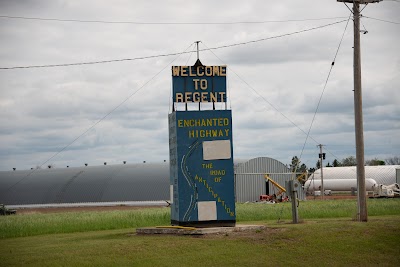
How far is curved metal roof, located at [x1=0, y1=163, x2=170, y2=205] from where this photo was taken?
76.1 m

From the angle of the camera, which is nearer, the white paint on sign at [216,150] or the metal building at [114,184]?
the white paint on sign at [216,150]

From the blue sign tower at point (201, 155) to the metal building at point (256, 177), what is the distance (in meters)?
40.1

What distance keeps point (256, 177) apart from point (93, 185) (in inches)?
794

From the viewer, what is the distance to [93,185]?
79938mm

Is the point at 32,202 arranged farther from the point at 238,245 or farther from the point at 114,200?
the point at 238,245

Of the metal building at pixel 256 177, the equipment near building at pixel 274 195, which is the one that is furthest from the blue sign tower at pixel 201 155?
the metal building at pixel 256 177

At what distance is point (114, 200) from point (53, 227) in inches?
1597

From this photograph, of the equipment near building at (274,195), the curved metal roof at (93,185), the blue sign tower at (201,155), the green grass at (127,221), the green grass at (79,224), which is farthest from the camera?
the curved metal roof at (93,185)

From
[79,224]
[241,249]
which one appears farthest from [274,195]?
[241,249]

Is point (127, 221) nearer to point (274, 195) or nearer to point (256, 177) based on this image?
point (274, 195)

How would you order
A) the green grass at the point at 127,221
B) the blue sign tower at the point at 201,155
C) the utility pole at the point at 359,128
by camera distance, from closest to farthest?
the blue sign tower at the point at 201,155, the utility pole at the point at 359,128, the green grass at the point at 127,221

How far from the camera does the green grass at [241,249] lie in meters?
21.7

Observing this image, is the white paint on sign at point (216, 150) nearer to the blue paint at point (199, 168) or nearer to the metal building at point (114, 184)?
the blue paint at point (199, 168)

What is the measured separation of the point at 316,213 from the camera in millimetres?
38312
